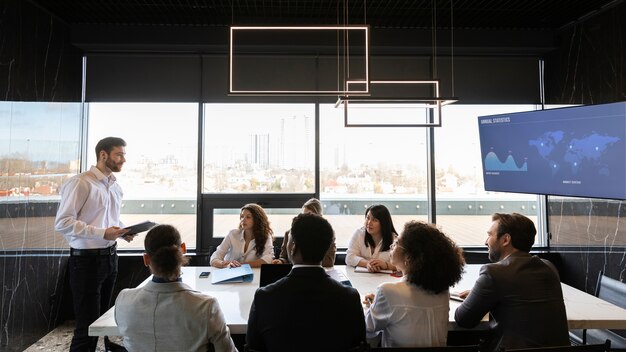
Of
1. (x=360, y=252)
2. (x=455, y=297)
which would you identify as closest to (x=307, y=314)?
(x=455, y=297)

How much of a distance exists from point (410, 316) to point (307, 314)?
50cm

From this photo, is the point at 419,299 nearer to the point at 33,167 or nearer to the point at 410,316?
the point at 410,316

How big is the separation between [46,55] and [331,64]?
307 cm

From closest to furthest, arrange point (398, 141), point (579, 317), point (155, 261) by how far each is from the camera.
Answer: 1. point (155, 261)
2. point (579, 317)
3. point (398, 141)

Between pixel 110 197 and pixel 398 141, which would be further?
pixel 398 141

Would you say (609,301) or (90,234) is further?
(90,234)

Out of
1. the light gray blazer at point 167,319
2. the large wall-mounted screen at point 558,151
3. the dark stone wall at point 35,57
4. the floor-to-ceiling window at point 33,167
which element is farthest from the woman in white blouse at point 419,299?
the dark stone wall at point 35,57

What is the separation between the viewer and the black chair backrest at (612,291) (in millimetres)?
2357

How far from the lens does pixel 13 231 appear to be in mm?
3160

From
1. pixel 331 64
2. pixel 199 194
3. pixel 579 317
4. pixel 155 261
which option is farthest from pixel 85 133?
pixel 579 317

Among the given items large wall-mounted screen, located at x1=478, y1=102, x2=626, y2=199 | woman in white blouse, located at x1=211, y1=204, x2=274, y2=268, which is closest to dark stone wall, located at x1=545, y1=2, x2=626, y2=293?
large wall-mounted screen, located at x1=478, y1=102, x2=626, y2=199

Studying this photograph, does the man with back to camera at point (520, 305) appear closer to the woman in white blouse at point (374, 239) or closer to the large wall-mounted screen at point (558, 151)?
the woman in white blouse at point (374, 239)

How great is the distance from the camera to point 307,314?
1409mm

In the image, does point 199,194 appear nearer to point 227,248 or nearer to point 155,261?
point 227,248
